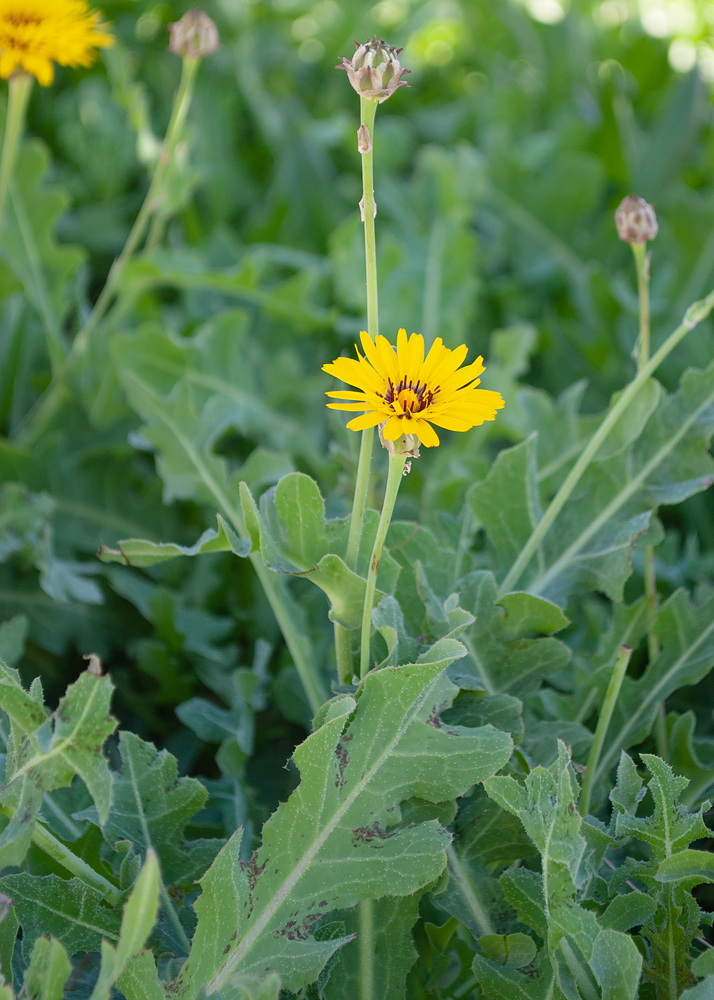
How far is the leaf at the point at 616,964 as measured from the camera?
70cm

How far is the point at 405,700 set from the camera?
0.77 metres

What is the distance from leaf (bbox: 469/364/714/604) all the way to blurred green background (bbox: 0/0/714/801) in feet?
0.29

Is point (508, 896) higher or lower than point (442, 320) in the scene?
lower

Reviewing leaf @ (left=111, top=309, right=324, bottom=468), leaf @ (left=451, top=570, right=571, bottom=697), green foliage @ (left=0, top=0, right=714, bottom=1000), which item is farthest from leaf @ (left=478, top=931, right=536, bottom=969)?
leaf @ (left=111, top=309, right=324, bottom=468)

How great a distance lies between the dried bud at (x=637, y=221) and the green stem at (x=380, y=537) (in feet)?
1.42

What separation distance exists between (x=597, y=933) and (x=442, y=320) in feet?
3.79

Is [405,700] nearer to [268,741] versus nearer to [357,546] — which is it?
[357,546]

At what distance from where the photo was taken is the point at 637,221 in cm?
94

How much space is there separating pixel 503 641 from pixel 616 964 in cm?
33

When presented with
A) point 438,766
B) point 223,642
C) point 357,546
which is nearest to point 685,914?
point 438,766

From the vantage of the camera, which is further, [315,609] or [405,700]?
Answer: [315,609]

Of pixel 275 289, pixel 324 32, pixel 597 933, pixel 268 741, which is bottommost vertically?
pixel 268 741

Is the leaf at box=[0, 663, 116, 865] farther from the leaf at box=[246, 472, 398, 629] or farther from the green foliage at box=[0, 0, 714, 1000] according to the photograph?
the leaf at box=[246, 472, 398, 629]

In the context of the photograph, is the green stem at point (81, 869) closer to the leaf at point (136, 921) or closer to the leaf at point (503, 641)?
the leaf at point (136, 921)
